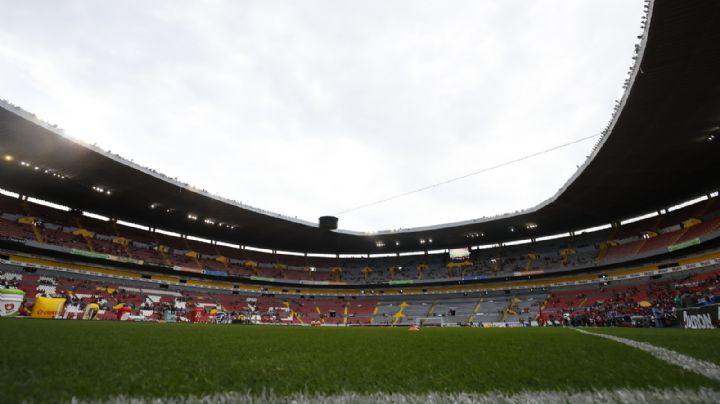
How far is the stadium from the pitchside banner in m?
0.10

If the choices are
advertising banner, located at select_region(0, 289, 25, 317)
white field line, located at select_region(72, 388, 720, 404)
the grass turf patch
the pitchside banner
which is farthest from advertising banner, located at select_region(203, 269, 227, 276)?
white field line, located at select_region(72, 388, 720, 404)

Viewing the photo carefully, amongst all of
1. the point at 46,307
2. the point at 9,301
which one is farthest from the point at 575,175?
the point at 46,307

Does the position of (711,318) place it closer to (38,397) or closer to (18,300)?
(38,397)

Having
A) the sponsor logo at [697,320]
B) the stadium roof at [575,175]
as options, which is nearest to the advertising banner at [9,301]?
the stadium roof at [575,175]

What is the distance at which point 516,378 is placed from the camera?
2.49 meters

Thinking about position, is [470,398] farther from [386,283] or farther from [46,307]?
[386,283]

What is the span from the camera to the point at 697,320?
1446 cm

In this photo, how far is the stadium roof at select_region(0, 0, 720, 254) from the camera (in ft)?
50.8

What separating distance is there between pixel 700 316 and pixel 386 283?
1501 inches

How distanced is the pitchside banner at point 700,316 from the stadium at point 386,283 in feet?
0.33

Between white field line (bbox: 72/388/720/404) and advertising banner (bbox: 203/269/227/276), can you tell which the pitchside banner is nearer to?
white field line (bbox: 72/388/720/404)

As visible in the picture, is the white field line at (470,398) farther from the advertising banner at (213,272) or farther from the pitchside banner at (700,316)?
the advertising banner at (213,272)

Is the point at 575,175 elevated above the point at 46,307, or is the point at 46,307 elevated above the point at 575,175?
the point at 575,175

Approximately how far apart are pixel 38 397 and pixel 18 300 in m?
17.7
